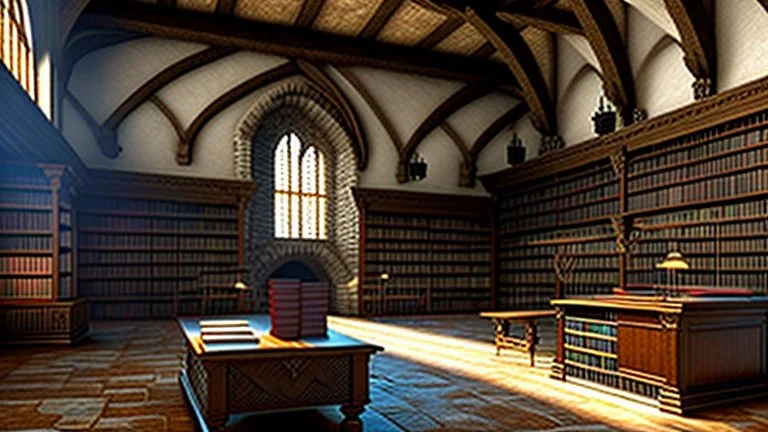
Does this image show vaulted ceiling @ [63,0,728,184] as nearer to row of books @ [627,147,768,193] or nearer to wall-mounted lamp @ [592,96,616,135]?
wall-mounted lamp @ [592,96,616,135]

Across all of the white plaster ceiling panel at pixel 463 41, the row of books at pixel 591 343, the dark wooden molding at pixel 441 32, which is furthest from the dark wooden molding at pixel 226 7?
the row of books at pixel 591 343

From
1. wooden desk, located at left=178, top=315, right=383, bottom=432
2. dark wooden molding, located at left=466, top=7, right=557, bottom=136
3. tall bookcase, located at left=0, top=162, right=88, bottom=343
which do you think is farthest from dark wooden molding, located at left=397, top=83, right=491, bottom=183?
wooden desk, located at left=178, top=315, right=383, bottom=432

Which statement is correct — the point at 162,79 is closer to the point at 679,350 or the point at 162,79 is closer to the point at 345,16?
the point at 345,16

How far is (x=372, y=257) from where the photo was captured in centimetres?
1314

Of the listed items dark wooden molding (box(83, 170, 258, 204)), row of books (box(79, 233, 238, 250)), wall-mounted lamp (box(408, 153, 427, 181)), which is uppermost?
wall-mounted lamp (box(408, 153, 427, 181))

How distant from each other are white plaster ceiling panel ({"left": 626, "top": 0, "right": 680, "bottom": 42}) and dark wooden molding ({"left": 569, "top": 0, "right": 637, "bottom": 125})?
911mm

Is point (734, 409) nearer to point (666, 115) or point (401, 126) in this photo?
point (666, 115)

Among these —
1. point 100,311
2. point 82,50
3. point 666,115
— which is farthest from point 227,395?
point 82,50

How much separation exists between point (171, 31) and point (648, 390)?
975 centimetres

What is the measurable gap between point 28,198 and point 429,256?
27.2 feet

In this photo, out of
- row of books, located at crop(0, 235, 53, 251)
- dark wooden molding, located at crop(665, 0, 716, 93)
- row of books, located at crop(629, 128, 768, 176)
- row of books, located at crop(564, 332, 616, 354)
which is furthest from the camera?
dark wooden molding, located at crop(665, 0, 716, 93)

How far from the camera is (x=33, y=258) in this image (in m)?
7.70

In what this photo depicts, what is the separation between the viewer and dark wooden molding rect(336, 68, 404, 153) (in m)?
13.2

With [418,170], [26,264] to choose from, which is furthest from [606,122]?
[26,264]
